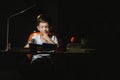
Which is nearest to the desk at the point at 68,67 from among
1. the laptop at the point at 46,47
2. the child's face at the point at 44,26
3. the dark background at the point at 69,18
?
the laptop at the point at 46,47

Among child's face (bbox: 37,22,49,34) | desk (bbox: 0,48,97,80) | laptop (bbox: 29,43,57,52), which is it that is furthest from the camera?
child's face (bbox: 37,22,49,34)

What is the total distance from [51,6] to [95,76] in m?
2.52

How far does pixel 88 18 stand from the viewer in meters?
5.45

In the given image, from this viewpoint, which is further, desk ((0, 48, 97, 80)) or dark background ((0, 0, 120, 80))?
dark background ((0, 0, 120, 80))

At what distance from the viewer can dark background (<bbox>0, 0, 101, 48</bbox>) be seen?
5137mm

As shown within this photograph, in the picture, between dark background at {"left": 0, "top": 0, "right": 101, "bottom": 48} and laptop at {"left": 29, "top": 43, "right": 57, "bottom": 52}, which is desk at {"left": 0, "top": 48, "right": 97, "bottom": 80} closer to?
laptop at {"left": 29, "top": 43, "right": 57, "bottom": 52}

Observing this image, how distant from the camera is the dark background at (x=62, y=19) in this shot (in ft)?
16.9

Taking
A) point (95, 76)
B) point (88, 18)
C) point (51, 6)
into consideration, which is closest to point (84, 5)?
point (88, 18)

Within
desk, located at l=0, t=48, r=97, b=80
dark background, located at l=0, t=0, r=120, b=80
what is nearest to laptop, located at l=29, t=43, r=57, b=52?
desk, located at l=0, t=48, r=97, b=80

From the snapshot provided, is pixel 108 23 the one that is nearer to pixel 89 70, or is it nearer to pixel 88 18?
pixel 88 18

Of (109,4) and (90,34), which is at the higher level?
(109,4)

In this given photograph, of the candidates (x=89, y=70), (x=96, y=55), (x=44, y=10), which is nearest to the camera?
(x=96, y=55)

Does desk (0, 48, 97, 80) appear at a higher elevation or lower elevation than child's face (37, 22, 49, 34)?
lower

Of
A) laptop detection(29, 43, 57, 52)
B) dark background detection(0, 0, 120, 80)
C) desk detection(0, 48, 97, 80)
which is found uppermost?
dark background detection(0, 0, 120, 80)
